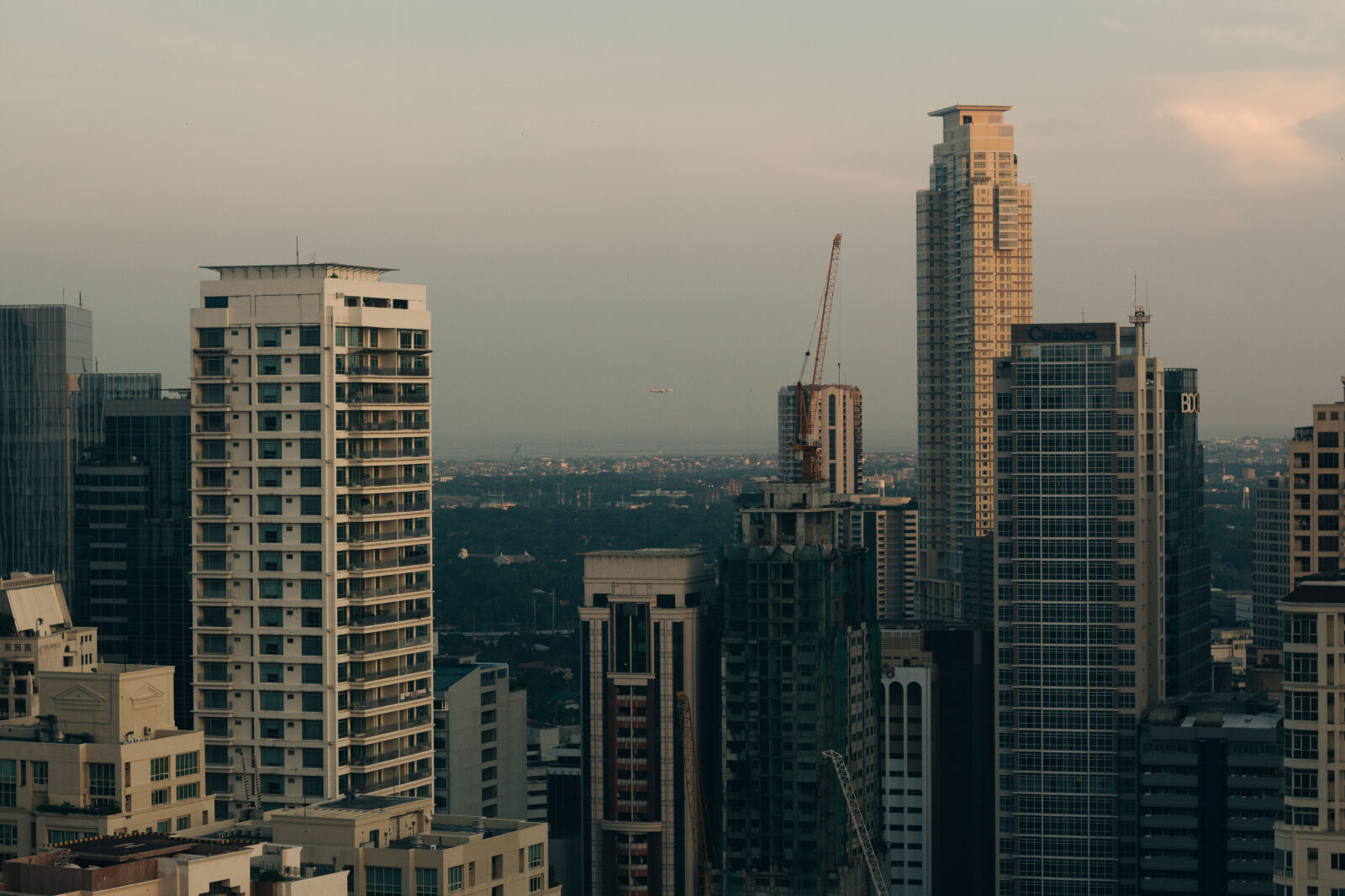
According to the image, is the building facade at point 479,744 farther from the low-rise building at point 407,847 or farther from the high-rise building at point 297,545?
the low-rise building at point 407,847

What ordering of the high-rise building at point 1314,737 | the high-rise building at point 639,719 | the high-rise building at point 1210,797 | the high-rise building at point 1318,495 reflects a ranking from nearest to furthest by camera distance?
1. the high-rise building at point 1314,737
2. the high-rise building at point 1210,797
3. the high-rise building at point 1318,495
4. the high-rise building at point 639,719

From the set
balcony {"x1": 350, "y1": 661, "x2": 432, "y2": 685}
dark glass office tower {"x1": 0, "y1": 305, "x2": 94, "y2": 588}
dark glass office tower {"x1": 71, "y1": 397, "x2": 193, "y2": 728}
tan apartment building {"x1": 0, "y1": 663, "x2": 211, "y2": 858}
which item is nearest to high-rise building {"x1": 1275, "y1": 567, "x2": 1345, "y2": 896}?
balcony {"x1": 350, "y1": 661, "x2": 432, "y2": 685}

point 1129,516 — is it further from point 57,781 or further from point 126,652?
point 57,781

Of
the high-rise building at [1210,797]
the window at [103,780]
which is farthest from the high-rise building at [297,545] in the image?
the high-rise building at [1210,797]

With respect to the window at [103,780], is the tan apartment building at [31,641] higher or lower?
higher

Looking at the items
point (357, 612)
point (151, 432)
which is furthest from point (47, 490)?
point (357, 612)

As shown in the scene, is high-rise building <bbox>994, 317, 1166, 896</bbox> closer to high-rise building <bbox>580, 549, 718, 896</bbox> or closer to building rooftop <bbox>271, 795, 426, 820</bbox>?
high-rise building <bbox>580, 549, 718, 896</bbox>
